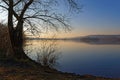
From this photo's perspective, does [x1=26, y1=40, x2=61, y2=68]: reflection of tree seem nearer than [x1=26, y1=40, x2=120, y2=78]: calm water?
Yes

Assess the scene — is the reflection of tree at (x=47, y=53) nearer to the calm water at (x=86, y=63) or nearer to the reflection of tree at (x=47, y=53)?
the reflection of tree at (x=47, y=53)

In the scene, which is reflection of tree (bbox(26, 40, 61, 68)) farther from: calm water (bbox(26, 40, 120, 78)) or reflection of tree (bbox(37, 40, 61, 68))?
calm water (bbox(26, 40, 120, 78))

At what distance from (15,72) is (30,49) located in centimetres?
930

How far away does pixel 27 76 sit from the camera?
10.9m

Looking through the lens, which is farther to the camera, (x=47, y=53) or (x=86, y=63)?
(x=86, y=63)

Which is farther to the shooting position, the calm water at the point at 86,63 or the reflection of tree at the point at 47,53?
the calm water at the point at 86,63

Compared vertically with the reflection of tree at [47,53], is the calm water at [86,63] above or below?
below

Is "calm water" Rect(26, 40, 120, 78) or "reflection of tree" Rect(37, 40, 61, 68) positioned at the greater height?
"reflection of tree" Rect(37, 40, 61, 68)

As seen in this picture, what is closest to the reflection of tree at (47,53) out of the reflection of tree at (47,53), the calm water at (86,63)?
the reflection of tree at (47,53)

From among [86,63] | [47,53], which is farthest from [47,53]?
[86,63]

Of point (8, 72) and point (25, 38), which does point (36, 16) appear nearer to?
point (25, 38)

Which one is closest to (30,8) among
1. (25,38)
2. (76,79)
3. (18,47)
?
(18,47)

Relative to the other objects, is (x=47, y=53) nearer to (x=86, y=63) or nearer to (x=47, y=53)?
(x=47, y=53)

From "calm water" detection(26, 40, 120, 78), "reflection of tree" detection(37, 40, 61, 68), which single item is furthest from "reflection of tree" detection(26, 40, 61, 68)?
"calm water" detection(26, 40, 120, 78)
